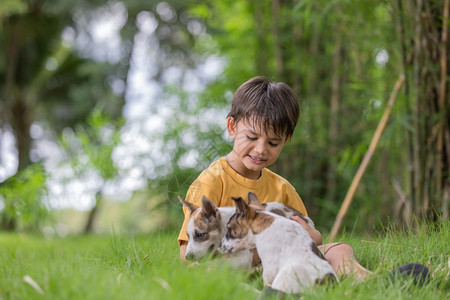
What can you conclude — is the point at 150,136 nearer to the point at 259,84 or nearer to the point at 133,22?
the point at 259,84

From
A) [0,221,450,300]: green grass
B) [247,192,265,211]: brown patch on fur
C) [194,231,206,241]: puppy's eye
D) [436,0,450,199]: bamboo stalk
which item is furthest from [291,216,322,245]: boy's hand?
[436,0,450,199]: bamboo stalk

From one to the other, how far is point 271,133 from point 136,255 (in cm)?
74

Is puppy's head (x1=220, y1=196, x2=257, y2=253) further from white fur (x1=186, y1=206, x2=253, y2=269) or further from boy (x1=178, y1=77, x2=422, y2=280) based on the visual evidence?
boy (x1=178, y1=77, x2=422, y2=280)

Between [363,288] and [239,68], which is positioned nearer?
[363,288]

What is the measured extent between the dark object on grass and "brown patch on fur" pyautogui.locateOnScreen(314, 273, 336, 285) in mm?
225

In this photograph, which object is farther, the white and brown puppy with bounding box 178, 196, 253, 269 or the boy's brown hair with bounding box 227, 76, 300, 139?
the boy's brown hair with bounding box 227, 76, 300, 139

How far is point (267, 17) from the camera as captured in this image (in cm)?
464

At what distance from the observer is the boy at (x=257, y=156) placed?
6.44ft

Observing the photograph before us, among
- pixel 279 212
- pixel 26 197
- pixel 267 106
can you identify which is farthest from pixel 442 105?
pixel 26 197

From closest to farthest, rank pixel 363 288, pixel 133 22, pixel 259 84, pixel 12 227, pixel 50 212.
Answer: pixel 363 288, pixel 259 84, pixel 50 212, pixel 133 22, pixel 12 227

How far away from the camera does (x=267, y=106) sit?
2004mm

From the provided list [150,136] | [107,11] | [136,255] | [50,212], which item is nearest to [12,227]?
[107,11]

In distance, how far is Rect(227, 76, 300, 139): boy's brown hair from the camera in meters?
1.98

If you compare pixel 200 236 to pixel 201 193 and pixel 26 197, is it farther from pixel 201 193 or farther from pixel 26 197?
pixel 26 197
